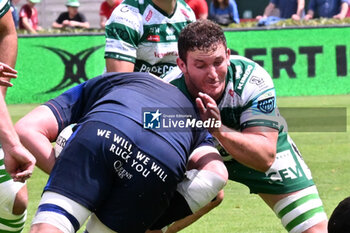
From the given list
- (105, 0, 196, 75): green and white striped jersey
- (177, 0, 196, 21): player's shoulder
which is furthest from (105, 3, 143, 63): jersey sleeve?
(177, 0, 196, 21): player's shoulder

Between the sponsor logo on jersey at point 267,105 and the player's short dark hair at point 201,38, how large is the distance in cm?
44

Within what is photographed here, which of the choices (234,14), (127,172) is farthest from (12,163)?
(234,14)

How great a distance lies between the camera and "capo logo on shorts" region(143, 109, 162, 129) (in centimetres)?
459

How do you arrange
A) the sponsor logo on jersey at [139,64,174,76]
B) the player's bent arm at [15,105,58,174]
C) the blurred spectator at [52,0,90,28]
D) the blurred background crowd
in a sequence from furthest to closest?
the blurred spectator at [52,0,90,28] < the blurred background crowd < the sponsor logo on jersey at [139,64,174,76] < the player's bent arm at [15,105,58,174]

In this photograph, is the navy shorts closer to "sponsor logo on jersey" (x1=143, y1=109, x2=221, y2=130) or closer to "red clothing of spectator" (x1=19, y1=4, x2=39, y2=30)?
"sponsor logo on jersey" (x1=143, y1=109, x2=221, y2=130)

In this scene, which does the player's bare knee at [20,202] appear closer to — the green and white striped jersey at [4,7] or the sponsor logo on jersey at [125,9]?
the green and white striped jersey at [4,7]

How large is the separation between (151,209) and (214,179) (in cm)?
39

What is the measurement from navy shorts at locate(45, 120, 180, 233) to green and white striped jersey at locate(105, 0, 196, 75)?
2.33 metres

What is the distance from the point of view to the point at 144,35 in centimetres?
693

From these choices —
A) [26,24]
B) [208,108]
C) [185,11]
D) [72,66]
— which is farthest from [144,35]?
[26,24]

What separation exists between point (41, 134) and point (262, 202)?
12.2 feet

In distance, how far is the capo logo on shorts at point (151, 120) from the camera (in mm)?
Answer: 4594

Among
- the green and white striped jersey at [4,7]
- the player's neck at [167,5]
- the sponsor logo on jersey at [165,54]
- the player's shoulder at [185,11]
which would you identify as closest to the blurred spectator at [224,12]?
the player's shoulder at [185,11]

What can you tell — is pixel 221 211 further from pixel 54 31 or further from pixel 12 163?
pixel 54 31
